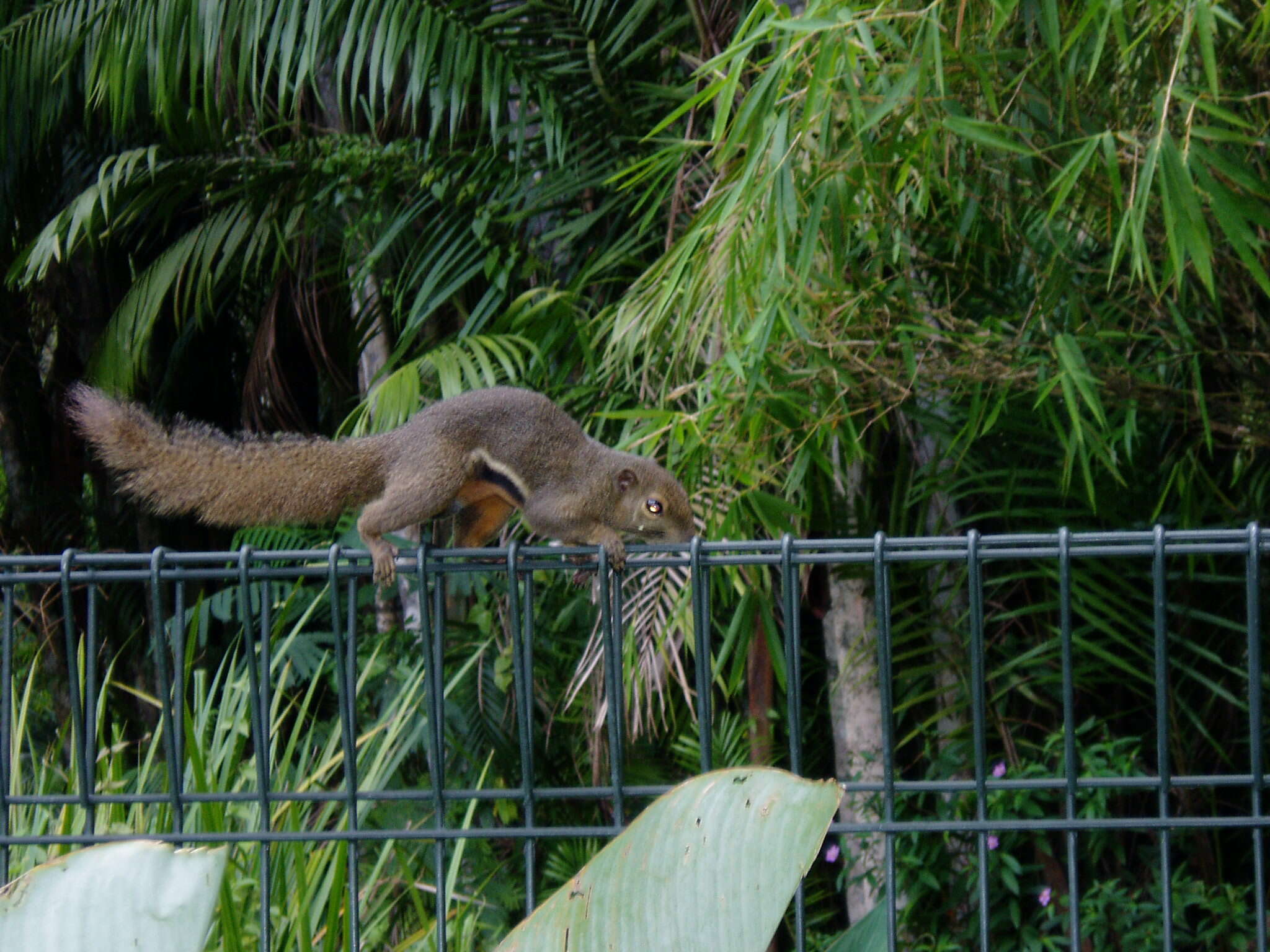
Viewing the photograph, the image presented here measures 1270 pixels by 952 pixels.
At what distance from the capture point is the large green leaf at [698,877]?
0.60 meters

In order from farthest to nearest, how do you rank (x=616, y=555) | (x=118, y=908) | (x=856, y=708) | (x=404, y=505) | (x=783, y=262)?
1. (x=856, y=708)
2. (x=404, y=505)
3. (x=783, y=262)
4. (x=616, y=555)
5. (x=118, y=908)

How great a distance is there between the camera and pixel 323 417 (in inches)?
176

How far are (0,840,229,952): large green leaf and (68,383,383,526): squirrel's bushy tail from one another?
1264 millimetres

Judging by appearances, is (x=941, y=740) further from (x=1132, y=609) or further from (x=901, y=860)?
(x=1132, y=609)

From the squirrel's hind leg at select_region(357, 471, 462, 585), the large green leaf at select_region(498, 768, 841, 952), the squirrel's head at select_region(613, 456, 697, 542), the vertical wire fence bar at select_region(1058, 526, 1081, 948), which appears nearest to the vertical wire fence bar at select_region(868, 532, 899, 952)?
the vertical wire fence bar at select_region(1058, 526, 1081, 948)

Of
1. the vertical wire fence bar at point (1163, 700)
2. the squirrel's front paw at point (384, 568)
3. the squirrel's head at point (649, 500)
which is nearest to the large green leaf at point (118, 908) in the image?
the vertical wire fence bar at point (1163, 700)

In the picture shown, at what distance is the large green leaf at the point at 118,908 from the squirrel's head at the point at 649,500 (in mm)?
1781

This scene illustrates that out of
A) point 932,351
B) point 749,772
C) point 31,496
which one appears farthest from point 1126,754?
point 31,496

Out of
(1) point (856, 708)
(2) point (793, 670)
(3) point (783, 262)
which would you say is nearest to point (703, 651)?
(2) point (793, 670)

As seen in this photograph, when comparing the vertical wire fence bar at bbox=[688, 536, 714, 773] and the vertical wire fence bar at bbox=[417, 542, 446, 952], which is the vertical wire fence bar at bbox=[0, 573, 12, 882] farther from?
the vertical wire fence bar at bbox=[688, 536, 714, 773]

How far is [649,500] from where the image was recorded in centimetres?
231

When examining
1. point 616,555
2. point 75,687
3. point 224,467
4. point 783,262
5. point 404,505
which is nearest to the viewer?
point 75,687

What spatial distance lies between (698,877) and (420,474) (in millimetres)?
1480

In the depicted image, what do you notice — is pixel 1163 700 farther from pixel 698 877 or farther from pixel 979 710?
pixel 698 877
